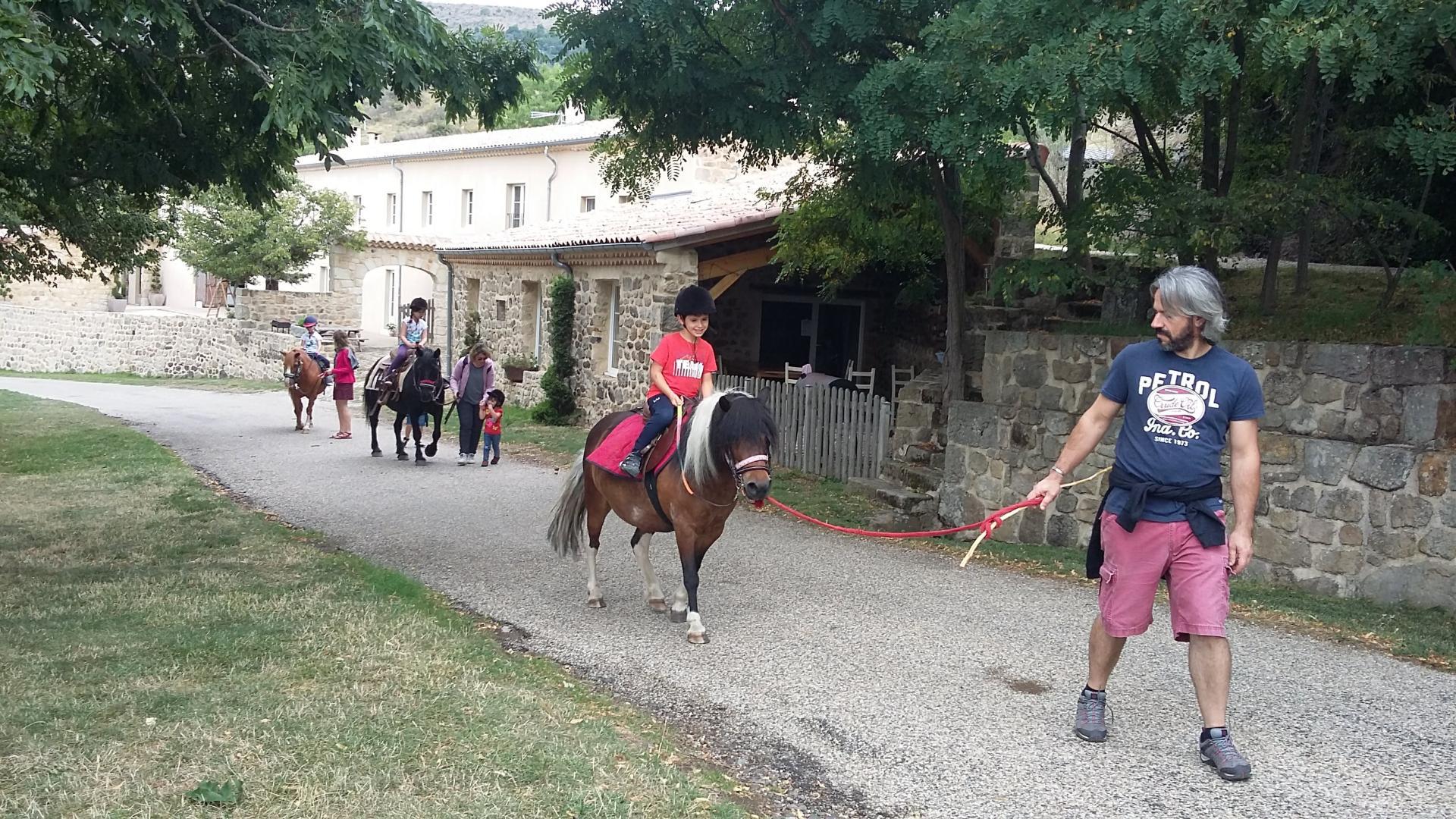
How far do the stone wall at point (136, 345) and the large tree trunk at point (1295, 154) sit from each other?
27.6 m

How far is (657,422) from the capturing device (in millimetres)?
7324

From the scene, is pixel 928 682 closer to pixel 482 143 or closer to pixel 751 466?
pixel 751 466

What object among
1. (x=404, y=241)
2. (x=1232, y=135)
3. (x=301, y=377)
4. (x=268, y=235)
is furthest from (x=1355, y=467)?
(x=268, y=235)

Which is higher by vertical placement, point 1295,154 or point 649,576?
point 1295,154

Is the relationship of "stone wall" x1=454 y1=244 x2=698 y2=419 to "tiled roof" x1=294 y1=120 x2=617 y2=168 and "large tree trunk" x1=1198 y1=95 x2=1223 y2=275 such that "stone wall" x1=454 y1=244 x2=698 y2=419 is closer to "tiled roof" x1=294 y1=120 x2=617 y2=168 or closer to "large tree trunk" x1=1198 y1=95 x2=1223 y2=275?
"tiled roof" x1=294 y1=120 x2=617 y2=168

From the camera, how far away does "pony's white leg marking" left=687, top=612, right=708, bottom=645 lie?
6.88 metres

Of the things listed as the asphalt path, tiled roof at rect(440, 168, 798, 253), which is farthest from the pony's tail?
tiled roof at rect(440, 168, 798, 253)

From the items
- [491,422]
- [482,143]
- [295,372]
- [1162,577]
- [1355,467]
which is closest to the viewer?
[1162,577]

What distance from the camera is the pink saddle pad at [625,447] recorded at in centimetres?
723

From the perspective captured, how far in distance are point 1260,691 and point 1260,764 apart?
1197mm

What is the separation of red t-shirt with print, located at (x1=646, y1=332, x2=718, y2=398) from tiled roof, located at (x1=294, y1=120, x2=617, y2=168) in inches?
970

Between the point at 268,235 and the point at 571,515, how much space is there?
108 feet

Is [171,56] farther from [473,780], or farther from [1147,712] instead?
[1147,712]

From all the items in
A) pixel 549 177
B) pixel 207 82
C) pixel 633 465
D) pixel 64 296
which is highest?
pixel 549 177
